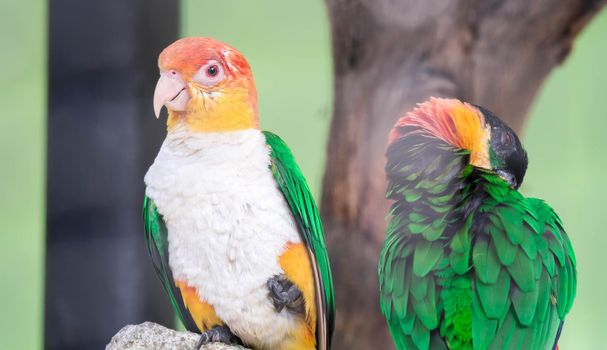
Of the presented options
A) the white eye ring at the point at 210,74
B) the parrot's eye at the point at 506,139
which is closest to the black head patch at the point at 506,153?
the parrot's eye at the point at 506,139

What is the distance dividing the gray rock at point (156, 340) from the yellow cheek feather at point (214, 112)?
1.11ft

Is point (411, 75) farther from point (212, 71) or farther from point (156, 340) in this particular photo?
point (156, 340)

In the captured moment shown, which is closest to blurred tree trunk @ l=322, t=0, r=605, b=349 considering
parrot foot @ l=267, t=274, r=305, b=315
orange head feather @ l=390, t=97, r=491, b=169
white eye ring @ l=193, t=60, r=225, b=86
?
orange head feather @ l=390, t=97, r=491, b=169

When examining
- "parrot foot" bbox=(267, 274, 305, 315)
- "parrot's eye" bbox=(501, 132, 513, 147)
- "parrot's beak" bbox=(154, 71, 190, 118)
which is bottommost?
"parrot foot" bbox=(267, 274, 305, 315)

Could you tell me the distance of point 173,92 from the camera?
150 centimetres

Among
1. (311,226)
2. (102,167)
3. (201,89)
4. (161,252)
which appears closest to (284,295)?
(311,226)

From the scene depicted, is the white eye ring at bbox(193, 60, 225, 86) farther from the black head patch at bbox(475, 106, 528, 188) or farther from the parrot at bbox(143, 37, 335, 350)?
the black head patch at bbox(475, 106, 528, 188)

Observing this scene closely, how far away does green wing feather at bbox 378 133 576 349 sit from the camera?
140 centimetres

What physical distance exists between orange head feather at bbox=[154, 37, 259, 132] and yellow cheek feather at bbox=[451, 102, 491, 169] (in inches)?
13.9

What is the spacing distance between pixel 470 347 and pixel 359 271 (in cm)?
28

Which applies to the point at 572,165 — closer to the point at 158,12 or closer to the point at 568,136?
the point at 568,136

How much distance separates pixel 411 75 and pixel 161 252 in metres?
0.54

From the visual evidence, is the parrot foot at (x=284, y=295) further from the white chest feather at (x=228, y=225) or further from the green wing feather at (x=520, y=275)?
the green wing feather at (x=520, y=275)

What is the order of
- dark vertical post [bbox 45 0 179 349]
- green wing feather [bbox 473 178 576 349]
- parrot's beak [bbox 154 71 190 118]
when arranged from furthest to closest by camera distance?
1. dark vertical post [bbox 45 0 179 349]
2. parrot's beak [bbox 154 71 190 118]
3. green wing feather [bbox 473 178 576 349]
